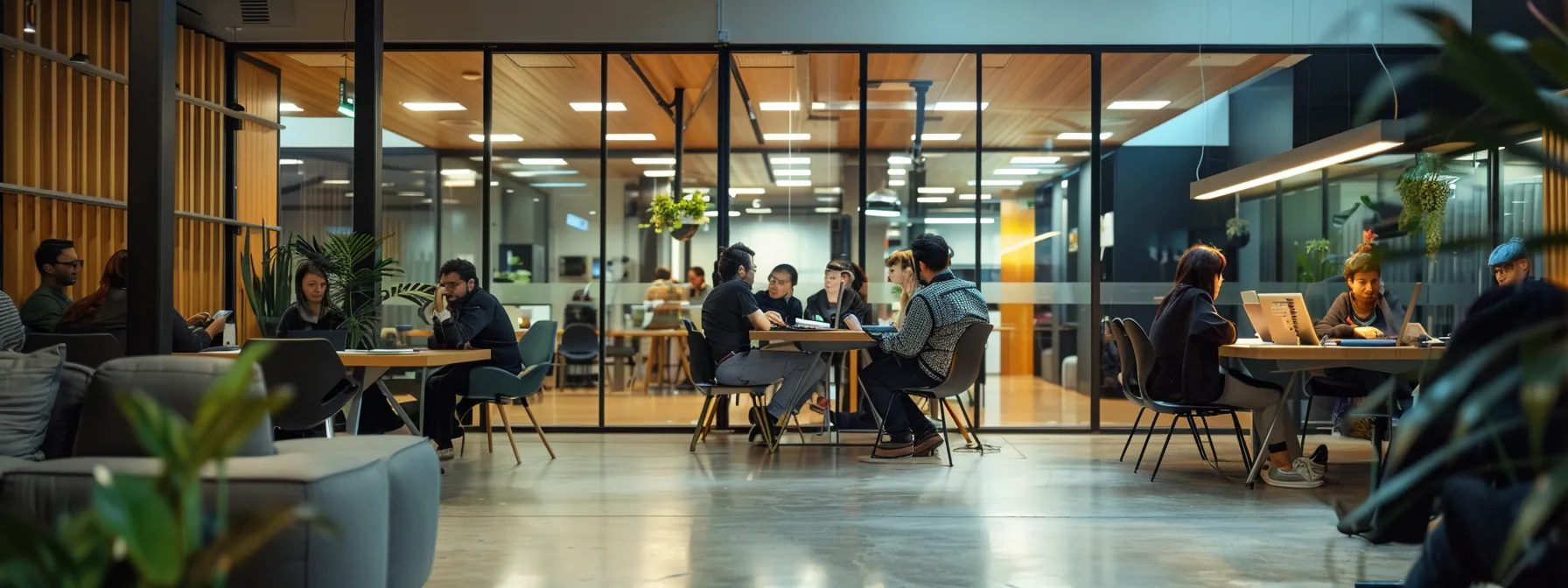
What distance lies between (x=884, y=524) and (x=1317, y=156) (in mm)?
3203

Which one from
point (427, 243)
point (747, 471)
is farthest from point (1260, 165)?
point (427, 243)

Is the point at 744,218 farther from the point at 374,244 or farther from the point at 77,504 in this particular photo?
the point at 77,504

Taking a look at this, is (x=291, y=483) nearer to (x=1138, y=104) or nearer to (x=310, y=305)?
(x=310, y=305)

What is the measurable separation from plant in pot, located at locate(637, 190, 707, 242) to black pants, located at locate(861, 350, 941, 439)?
6.63 ft

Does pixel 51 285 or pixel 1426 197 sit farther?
pixel 1426 197

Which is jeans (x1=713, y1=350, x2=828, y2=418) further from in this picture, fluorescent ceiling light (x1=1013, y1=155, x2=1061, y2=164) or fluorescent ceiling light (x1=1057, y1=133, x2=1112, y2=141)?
fluorescent ceiling light (x1=1057, y1=133, x2=1112, y2=141)

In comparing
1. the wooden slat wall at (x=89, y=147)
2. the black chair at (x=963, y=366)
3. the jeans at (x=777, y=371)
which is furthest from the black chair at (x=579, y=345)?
the black chair at (x=963, y=366)

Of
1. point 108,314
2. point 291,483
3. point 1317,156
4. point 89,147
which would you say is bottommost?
point 291,483

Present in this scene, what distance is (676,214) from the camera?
25.9 ft

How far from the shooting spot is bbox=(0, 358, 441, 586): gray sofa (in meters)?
2.35

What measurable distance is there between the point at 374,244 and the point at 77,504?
3.84 m

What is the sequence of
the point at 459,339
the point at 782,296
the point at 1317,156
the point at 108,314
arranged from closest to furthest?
the point at 108,314 < the point at 1317,156 < the point at 459,339 < the point at 782,296

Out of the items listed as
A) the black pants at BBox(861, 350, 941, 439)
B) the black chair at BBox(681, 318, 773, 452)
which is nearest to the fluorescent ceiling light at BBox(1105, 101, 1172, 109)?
the black pants at BBox(861, 350, 941, 439)

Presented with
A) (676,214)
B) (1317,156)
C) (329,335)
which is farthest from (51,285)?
(1317,156)
